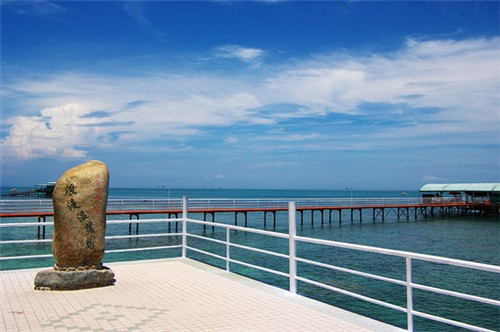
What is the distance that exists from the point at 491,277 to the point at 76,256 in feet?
52.6

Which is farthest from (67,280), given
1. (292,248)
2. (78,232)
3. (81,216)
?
(292,248)

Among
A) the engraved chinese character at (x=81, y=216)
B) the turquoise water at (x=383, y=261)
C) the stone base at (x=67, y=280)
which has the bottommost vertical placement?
the turquoise water at (x=383, y=261)

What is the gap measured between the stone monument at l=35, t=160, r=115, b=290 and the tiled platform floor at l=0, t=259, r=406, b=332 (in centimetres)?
22

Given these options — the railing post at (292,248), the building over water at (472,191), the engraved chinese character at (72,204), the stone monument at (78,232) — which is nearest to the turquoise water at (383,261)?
the railing post at (292,248)

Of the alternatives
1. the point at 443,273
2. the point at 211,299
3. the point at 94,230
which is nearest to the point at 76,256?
the point at 94,230

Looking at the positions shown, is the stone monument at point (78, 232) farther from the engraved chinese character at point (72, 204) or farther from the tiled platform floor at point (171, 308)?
the tiled platform floor at point (171, 308)

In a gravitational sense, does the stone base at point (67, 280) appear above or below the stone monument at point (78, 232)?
below

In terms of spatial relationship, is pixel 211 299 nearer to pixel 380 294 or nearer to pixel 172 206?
pixel 380 294

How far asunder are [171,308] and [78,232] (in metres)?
2.45

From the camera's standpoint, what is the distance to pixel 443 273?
1800 centimetres

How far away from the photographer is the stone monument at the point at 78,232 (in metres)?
7.51

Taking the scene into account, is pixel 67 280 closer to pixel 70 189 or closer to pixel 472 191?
pixel 70 189

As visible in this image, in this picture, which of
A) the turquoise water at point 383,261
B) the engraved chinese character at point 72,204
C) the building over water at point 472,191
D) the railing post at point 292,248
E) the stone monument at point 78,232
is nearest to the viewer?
the railing post at point 292,248

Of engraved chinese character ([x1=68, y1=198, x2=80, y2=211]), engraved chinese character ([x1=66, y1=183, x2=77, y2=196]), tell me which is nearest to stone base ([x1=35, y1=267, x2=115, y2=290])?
engraved chinese character ([x1=68, y1=198, x2=80, y2=211])
